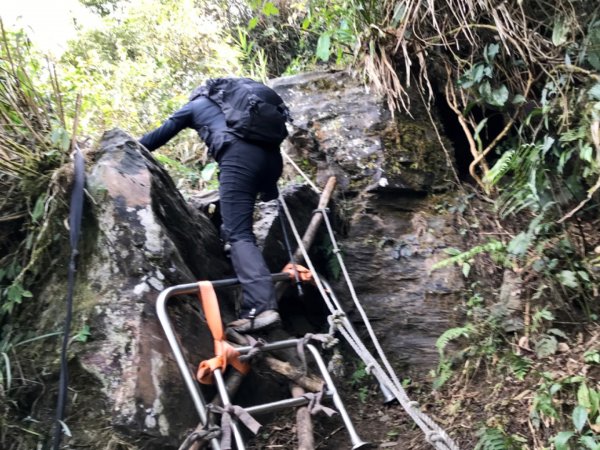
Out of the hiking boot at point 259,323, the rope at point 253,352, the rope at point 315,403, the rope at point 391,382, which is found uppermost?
the hiking boot at point 259,323

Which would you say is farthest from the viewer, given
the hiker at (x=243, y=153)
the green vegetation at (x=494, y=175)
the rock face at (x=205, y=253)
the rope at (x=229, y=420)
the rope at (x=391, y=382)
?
the hiker at (x=243, y=153)

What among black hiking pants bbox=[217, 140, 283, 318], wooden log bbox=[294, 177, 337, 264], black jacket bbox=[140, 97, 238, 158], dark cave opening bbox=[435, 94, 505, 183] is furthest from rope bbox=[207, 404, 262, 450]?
dark cave opening bbox=[435, 94, 505, 183]

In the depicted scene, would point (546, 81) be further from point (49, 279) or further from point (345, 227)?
point (49, 279)

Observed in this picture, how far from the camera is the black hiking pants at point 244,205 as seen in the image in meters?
3.57

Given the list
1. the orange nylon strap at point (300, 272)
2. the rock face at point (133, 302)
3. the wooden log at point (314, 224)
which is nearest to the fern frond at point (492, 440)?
the rock face at point (133, 302)

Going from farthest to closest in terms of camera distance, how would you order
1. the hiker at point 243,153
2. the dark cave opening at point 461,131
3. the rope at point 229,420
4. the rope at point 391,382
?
the dark cave opening at point 461,131 → the hiker at point 243,153 → the rope at point 229,420 → the rope at point 391,382

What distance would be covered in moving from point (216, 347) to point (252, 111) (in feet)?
5.06

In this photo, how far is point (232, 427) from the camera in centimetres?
274

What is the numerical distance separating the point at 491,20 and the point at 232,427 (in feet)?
12.9

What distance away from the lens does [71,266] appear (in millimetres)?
2869

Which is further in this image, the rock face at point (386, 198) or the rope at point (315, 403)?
the rock face at point (386, 198)

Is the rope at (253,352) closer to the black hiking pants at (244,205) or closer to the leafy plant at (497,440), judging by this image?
the black hiking pants at (244,205)

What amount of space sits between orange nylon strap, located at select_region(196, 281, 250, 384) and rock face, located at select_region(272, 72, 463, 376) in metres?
1.54

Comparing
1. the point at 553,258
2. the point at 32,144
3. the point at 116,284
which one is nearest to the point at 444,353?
the point at 553,258
